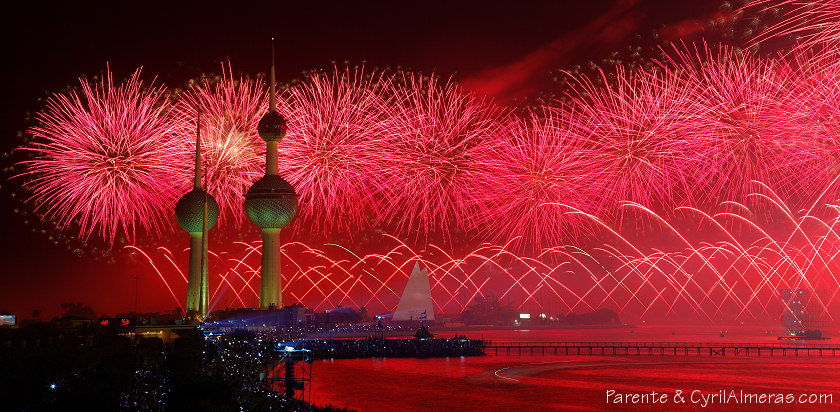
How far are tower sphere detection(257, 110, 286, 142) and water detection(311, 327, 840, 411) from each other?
5147 centimetres

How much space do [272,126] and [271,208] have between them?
18546mm

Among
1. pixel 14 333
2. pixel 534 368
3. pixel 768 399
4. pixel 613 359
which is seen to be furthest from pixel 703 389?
pixel 14 333

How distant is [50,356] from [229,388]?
32.8 ft

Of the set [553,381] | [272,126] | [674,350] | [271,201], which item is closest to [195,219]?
[271,201]

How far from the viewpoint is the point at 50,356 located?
44.0 m

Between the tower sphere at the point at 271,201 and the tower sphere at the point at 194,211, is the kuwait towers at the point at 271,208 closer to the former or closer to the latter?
the tower sphere at the point at 271,201

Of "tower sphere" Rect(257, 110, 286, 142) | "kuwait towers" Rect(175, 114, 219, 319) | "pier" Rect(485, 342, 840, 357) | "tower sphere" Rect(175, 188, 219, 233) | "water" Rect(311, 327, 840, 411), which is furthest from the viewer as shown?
"tower sphere" Rect(257, 110, 286, 142)

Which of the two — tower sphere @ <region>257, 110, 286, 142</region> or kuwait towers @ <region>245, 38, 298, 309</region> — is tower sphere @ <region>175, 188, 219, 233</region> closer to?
kuwait towers @ <region>245, 38, 298, 309</region>

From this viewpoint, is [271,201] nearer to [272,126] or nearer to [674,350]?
[272,126]

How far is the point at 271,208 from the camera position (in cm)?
17150

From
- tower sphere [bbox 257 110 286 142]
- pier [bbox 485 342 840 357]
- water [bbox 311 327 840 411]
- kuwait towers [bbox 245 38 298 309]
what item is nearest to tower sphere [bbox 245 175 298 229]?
kuwait towers [bbox 245 38 298 309]

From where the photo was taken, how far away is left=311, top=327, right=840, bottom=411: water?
3120 inches

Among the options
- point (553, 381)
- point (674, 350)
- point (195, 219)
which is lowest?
point (674, 350)

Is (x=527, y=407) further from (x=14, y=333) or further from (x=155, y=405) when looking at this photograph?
(x=14, y=333)
